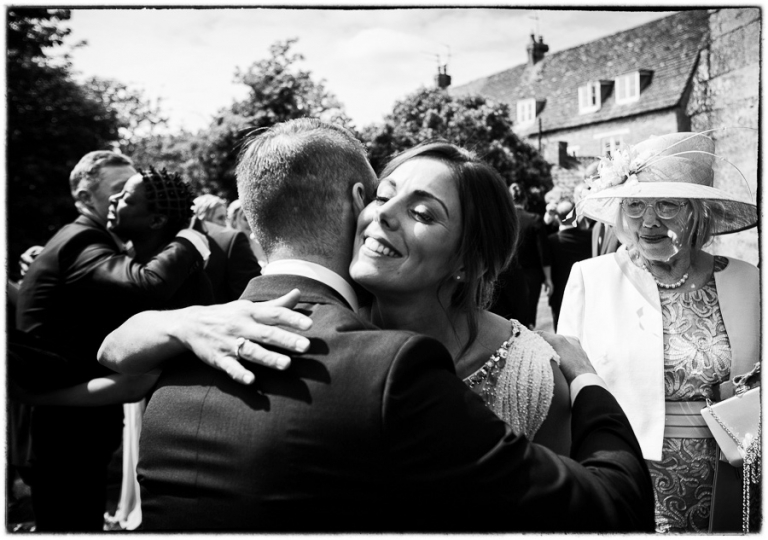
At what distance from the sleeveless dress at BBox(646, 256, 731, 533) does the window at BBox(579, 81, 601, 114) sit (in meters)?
33.7

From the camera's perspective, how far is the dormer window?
3166cm

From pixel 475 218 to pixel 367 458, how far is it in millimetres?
884

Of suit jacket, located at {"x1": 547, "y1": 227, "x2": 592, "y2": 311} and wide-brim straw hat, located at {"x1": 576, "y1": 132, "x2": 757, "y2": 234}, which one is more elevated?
Result: wide-brim straw hat, located at {"x1": 576, "y1": 132, "x2": 757, "y2": 234}

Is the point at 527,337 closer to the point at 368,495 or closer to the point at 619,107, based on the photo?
the point at 368,495

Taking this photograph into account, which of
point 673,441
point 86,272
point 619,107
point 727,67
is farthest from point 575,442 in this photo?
point 619,107

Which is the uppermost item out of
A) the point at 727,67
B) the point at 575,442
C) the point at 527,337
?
the point at 727,67

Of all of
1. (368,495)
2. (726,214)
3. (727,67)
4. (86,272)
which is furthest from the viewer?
(727,67)

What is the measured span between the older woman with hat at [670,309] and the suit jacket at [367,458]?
1.40 meters

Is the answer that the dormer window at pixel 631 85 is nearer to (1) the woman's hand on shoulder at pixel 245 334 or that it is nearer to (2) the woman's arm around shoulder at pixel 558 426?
(2) the woman's arm around shoulder at pixel 558 426

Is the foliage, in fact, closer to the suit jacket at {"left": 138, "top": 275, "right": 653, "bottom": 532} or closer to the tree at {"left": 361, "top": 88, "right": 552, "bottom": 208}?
the tree at {"left": 361, "top": 88, "right": 552, "bottom": 208}

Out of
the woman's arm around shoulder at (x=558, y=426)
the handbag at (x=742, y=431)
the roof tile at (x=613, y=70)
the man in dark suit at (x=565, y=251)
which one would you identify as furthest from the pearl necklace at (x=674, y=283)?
the roof tile at (x=613, y=70)

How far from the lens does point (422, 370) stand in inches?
56.4

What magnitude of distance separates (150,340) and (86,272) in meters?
2.04

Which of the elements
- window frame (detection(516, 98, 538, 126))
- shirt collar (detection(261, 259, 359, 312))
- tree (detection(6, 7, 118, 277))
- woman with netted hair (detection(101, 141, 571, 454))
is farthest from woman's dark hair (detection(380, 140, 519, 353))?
window frame (detection(516, 98, 538, 126))
